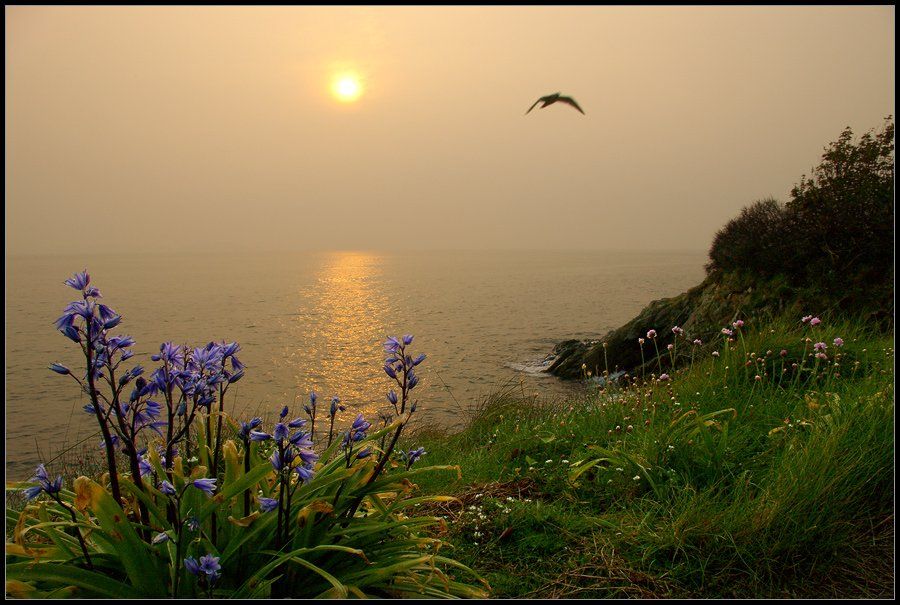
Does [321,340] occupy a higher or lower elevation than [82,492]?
lower

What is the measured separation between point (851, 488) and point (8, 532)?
5.81 m

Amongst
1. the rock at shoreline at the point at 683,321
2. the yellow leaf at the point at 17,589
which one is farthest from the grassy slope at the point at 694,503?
the rock at shoreline at the point at 683,321

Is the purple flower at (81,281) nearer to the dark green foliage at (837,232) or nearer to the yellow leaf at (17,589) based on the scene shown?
the yellow leaf at (17,589)

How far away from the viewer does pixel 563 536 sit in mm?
3961

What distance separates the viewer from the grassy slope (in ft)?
11.5

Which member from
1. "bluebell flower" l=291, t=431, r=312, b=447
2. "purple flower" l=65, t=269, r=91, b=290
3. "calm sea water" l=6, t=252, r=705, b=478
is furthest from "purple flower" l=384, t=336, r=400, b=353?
"calm sea water" l=6, t=252, r=705, b=478

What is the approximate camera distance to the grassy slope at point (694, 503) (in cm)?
350

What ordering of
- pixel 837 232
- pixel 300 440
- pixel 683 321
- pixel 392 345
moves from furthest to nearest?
pixel 683 321 → pixel 837 232 → pixel 392 345 → pixel 300 440

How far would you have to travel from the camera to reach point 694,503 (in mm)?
3883

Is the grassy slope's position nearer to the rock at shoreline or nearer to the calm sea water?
the calm sea water

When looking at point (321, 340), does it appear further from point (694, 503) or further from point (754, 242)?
point (694, 503)

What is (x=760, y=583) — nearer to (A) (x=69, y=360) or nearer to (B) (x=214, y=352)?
(B) (x=214, y=352)

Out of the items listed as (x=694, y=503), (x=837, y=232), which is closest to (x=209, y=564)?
(x=694, y=503)

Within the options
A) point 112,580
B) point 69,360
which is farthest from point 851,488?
point 69,360
